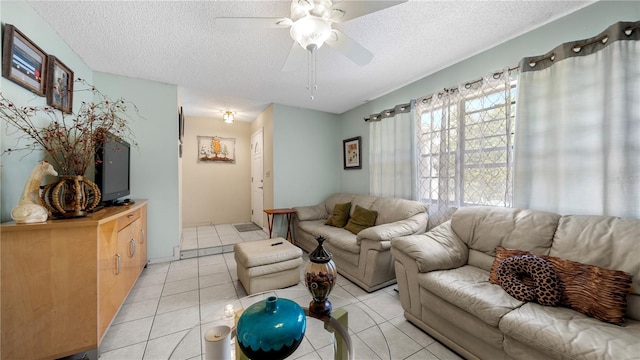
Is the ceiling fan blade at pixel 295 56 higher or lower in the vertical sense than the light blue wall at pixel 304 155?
higher

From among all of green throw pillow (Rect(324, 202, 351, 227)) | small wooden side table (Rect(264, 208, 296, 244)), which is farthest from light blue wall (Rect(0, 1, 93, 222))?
green throw pillow (Rect(324, 202, 351, 227))

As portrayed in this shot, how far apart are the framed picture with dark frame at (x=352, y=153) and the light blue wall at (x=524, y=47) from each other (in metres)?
0.59

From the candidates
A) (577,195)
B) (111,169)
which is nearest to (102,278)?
(111,169)

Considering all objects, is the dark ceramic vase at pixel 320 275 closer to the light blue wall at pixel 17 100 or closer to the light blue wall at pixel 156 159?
the light blue wall at pixel 17 100

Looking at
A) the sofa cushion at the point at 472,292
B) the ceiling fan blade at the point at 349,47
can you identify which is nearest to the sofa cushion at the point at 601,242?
the sofa cushion at the point at 472,292

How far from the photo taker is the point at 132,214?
7.06 ft

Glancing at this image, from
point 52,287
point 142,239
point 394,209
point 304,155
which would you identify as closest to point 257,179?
point 304,155

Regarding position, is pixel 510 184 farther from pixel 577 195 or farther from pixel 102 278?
A: pixel 102 278

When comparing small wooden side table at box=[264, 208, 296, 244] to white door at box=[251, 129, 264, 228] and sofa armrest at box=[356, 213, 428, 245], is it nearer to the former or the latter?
white door at box=[251, 129, 264, 228]

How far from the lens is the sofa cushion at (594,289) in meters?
1.12

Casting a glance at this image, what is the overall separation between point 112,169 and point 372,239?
8.51 ft

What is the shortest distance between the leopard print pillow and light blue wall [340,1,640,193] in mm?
1683

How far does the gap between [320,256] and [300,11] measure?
1.42m

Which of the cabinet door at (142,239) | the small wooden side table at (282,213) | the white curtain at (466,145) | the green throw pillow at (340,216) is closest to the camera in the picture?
the white curtain at (466,145)
